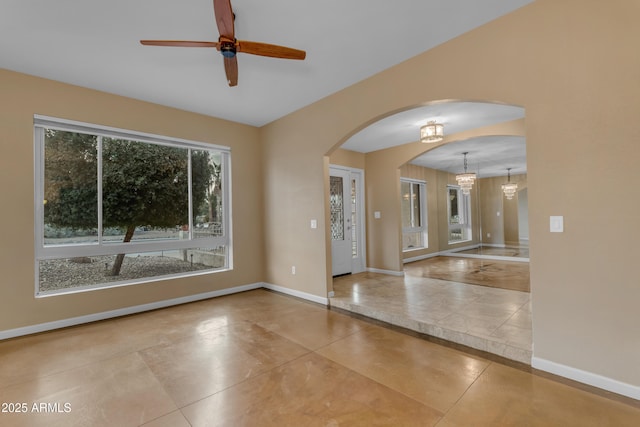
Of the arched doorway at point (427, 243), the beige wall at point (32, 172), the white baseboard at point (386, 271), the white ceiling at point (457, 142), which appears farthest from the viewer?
the white baseboard at point (386, 271)

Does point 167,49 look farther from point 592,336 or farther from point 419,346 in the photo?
point 592,336

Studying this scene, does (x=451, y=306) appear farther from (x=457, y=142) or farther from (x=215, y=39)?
(x=215, y=39)

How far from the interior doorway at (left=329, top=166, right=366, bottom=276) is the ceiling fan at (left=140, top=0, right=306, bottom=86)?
3444mm

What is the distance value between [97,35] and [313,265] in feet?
12.3

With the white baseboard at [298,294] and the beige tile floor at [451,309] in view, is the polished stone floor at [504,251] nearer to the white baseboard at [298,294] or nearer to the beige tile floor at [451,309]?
the beige tile floor at [451,309]

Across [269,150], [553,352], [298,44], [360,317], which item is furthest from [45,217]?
[553,352]

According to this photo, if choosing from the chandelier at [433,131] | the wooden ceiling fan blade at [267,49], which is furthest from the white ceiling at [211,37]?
the chandelier at [433,131]

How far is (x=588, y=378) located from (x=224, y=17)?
3.90 m

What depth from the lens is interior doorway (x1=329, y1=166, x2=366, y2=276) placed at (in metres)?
5.87

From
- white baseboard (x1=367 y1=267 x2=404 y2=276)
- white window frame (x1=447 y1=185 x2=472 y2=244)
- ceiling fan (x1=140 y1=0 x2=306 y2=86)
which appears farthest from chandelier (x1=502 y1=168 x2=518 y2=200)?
ceiling fan (x1=140 y1=0 x2=306 y2=86)

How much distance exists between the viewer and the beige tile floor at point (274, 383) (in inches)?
72.9

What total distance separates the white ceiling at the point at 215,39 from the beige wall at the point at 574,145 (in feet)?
1.15

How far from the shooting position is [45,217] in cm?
350

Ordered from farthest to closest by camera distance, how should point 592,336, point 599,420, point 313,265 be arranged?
point 313,265 < point 592,336 < point 599,420
